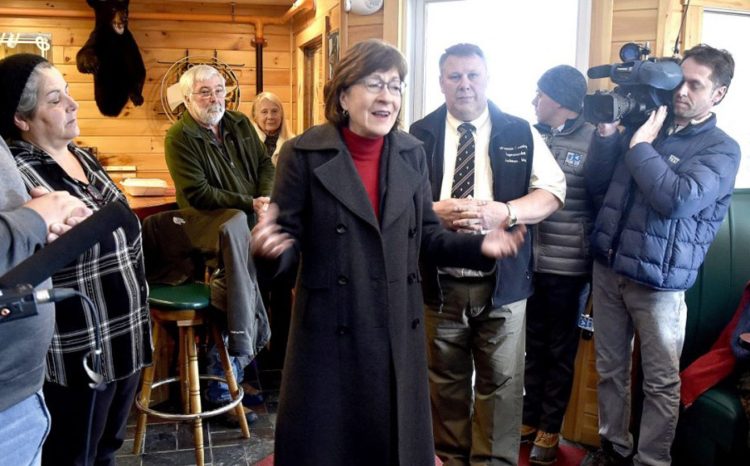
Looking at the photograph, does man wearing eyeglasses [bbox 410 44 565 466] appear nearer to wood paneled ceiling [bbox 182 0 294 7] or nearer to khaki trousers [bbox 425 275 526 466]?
khaki trousers [bbox 425 275 526 466]

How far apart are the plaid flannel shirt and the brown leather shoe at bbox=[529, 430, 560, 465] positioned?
1541 millimetres

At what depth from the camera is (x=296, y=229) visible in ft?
5.24

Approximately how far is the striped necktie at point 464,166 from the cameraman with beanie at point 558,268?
466 mm

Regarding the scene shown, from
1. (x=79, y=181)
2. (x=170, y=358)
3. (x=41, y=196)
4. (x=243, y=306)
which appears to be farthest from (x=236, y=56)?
(x=41, y=196)

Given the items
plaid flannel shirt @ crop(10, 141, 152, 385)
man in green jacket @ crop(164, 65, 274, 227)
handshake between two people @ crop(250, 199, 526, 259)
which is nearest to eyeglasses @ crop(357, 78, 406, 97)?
handshake between two people @ crop(250, 199, 526, 259)

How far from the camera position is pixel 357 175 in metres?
1.59

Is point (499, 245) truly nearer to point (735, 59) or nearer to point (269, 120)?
point (735, 59)

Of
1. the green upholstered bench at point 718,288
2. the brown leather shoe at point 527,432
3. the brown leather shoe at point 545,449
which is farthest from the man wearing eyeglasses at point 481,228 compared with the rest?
the green upholstered bench at point 718,288

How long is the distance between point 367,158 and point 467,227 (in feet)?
1.74

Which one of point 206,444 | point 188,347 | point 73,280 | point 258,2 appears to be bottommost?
point 206,444

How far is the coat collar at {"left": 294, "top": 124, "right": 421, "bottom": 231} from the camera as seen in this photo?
61.7 inches

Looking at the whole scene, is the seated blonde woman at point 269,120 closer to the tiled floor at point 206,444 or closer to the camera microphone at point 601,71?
the tiled floor at point 206,444

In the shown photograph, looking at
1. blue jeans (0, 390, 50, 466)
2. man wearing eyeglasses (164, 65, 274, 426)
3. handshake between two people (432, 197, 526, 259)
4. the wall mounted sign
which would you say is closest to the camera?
blue jeans (0, 390, 50, 466)

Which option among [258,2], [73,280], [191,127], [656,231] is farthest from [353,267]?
[258,2]
